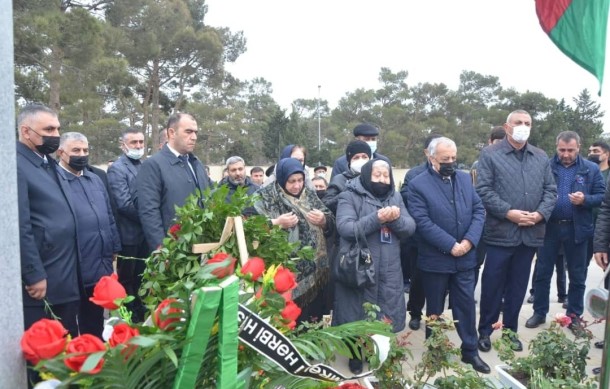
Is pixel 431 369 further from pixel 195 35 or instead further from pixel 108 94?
pixel 195 35

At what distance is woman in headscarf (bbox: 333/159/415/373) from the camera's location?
3771mm

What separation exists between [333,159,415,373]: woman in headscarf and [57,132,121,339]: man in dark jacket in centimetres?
Result: 171

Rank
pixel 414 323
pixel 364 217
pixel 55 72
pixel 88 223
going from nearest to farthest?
pixel 88 223
pixel 364 217
pixel 414 323
pixel 55 72

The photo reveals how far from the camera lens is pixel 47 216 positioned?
9.45 feet

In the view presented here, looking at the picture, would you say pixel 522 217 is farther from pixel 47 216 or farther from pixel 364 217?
Result: pixel 47 216

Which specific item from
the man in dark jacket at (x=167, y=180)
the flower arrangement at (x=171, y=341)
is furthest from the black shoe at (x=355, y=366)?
the flower arrangement at (x=171, y=341)

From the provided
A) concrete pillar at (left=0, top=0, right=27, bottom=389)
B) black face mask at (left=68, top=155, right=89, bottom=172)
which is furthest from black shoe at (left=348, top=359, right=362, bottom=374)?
concrete pillar at (left=0, top=0, right=27, bottom=389)

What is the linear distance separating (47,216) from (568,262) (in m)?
4.64

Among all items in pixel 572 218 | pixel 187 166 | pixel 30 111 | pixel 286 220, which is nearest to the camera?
pixel 30 111

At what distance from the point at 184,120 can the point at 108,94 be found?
69.8 feet

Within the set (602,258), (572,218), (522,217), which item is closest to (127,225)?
(522,217)

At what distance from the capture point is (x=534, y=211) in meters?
4.25

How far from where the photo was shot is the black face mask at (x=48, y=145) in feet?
9.64

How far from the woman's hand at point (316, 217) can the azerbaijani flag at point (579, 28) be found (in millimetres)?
2061
